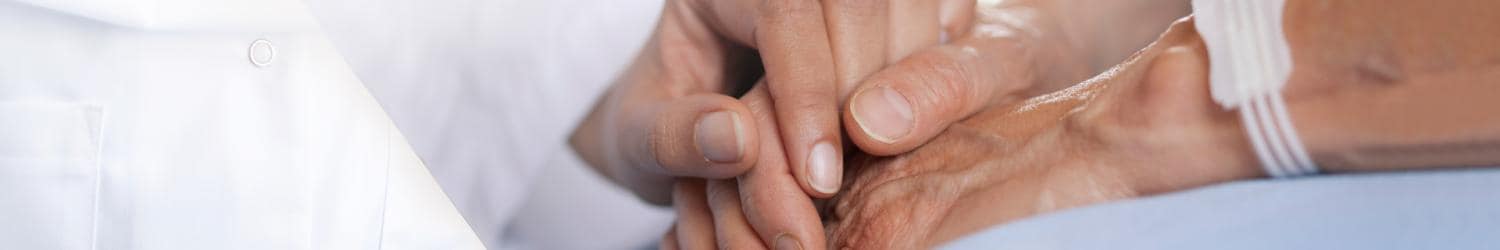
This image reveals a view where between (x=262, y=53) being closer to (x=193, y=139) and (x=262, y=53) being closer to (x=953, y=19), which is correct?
(x=193, y=139)

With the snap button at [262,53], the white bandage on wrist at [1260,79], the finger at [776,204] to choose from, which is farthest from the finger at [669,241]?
the white bandage on wrist at [1260,79]

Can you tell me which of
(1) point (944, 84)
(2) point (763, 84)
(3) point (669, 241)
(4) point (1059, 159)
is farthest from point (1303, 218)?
(3) point (669, 241)

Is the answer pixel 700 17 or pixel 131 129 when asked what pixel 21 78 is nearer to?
pixel 131 129

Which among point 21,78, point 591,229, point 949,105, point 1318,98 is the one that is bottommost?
point 591,229

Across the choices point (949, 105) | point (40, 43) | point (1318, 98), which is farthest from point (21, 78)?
point (1318, 98)

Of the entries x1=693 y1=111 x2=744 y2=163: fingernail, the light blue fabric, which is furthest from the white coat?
the light blue fabric

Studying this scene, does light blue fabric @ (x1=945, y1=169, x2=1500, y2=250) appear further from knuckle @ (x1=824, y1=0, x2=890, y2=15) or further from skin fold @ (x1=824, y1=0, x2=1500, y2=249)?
knuckle @ (x1=824, y1=0, x2=890, y2=15)
